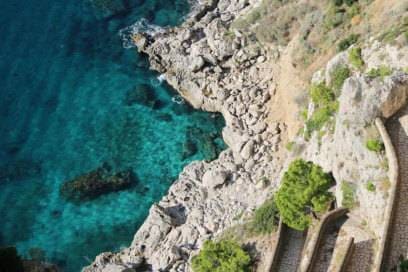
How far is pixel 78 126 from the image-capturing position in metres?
67.9

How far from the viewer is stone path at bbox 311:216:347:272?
42.3 m

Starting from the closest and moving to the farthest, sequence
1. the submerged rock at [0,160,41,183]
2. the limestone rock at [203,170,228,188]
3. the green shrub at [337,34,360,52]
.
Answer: the green shrub at [337,34,360,52]
the limestone rock at [203,170,228,188]
the submerged rock at [0,160,41,183]

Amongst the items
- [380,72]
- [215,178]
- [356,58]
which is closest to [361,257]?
[380,72]

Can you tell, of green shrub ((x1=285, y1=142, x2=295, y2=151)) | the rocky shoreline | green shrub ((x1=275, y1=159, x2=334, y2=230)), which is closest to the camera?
green shrub ((x1=275, y1=159, x2=334, y2=230))

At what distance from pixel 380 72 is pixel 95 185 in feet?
96.7

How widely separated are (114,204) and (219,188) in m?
10.4

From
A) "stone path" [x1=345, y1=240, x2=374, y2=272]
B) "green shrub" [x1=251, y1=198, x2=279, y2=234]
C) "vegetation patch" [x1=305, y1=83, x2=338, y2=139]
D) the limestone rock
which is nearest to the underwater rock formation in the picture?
the limestone rock

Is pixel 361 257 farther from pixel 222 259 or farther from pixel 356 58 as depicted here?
pixel 356 58

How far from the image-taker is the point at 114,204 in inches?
2359

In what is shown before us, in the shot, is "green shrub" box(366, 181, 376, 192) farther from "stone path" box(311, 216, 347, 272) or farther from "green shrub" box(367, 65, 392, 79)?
"green shrub" box(367, 65, 392, 79)

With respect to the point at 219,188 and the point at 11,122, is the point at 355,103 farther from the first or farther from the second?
the point at 11,122

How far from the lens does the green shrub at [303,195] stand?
44750 mm

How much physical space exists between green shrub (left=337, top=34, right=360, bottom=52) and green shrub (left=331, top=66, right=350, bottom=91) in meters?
6.44

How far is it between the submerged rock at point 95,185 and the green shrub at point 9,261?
13089 mm
